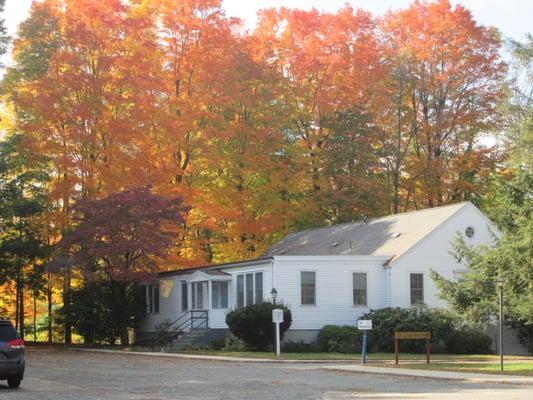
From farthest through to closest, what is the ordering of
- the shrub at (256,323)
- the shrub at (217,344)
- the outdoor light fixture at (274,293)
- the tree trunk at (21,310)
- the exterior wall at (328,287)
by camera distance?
the tree trunk at (21,310) → the shrub at (217,344) → the exterior wall at (328,287) → the shrub at (256,323) → the outdoor light fixture at (274,293)

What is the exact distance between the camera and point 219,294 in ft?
155

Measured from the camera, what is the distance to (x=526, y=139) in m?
37.3

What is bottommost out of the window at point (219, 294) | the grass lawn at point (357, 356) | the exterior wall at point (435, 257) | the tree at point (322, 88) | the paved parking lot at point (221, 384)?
the grass lawn at point (357, 356)

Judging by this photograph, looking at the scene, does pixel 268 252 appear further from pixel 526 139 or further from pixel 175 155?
pixel 526 139

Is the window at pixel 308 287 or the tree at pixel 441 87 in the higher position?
the tree at pixel 441 87

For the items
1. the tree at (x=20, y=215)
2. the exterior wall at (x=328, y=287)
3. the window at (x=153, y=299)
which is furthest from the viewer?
the window at (x=153, y=299)

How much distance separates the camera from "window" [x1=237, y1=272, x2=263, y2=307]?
144 ft

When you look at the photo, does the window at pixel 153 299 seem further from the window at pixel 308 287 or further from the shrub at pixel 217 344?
the window at pixel 308 287

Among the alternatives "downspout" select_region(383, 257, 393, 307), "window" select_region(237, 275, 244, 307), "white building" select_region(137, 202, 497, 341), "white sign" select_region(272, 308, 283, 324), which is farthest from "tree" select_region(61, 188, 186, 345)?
"downspout" select_region(383, 257, 393, 307)

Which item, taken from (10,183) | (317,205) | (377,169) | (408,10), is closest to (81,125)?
(10,183)

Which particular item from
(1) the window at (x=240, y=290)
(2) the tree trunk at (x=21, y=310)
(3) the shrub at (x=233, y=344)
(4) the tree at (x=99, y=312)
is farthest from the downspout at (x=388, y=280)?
(2) the tree trunk at (x=21, y=310)

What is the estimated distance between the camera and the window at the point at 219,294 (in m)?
46.8

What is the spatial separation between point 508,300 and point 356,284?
10.1 m

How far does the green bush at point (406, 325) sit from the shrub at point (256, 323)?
413cm
